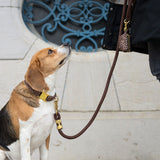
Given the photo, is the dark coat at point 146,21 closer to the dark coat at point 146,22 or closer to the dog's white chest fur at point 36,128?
the dark coat at point 146,22

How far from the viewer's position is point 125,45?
2.08m

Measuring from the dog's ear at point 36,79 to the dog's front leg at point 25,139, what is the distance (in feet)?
1.09

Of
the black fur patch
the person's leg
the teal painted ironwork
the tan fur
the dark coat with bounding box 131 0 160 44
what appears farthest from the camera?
the teal painted ironwork

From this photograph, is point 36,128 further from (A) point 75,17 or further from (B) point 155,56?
(A) point 75,17

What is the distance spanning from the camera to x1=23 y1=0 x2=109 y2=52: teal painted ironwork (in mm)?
5934

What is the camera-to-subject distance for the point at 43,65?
7.67ft

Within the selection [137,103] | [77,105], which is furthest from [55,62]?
[137,103]

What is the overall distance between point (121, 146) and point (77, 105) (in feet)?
4.29

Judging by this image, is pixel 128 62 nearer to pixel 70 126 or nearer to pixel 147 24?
pixel 70 126

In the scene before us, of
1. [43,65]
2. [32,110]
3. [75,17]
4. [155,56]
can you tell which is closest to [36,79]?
[43,65]

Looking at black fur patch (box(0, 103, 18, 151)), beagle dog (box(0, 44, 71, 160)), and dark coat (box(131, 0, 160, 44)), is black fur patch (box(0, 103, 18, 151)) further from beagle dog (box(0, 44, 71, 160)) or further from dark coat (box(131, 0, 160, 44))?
dark coat (box(131, 0, 160, 44))

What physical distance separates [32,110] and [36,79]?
0.89ft

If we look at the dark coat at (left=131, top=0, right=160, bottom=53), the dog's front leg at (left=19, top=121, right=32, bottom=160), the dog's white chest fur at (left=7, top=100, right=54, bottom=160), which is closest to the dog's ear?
the dog's white chest fur at (left=7, top=100, right=54, bottom=160)

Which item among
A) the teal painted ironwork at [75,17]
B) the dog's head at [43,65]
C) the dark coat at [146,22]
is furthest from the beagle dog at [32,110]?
the teal painted ironwork at [75,17]
